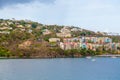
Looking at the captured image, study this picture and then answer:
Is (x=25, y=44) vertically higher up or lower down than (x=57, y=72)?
lower down

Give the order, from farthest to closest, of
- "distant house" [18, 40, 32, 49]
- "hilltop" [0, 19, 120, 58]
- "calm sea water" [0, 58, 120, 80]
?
"distant house" [18, 40, 32, 49] < "hilltop" [0, 19, 120, 58] < "calm sea water" [0, 58, 120, 80]

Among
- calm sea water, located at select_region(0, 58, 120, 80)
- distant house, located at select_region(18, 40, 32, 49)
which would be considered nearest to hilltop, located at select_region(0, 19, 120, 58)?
distant house, located at select_region(18, 40, 32, 49)

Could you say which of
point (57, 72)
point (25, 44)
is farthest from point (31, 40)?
point (57, 72)

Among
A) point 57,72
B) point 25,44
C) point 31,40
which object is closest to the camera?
point 57,72

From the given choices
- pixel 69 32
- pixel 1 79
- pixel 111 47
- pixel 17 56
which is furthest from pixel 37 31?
pixel 1 79

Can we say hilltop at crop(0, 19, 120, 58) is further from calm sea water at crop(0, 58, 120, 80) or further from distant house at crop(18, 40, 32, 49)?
calm sea water at crop(0, 58, 120, 80)

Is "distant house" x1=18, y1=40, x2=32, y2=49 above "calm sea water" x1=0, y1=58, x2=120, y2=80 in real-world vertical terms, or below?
below

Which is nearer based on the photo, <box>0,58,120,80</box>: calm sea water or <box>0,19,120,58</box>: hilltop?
<box>0,58,120,80</box>: calm sea water

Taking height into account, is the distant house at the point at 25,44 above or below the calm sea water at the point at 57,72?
below

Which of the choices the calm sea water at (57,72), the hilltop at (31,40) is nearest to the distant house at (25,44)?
the hilltop at (31,40)

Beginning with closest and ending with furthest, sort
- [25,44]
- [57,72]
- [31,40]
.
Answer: [57,72], [25,44], [31,40]

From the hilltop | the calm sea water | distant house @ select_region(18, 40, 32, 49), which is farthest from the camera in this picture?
distant house @ select_region(18, 40, 32, 49)

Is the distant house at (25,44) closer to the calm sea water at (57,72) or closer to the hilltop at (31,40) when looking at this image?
the hilltop at (31,40)

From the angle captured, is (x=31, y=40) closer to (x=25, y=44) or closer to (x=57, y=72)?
(x=25, y=44)
